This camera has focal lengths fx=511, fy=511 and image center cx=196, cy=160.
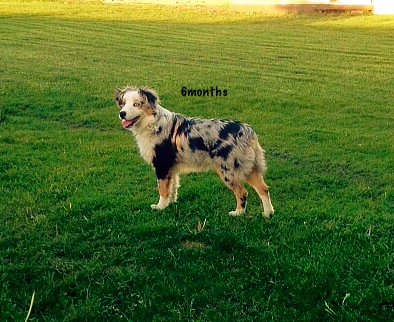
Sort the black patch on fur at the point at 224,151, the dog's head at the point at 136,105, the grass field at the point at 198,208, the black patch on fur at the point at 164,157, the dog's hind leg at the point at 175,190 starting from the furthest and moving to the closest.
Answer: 1. the dog's hind leg at the point at 175,190
2. the black patch on fur at the point at 164,157
3. the dog's head at the point at 136,105
4. the black patch on fur at the point at 224,151
5. the grass field at the point at 198,208

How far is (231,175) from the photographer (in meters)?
5.75

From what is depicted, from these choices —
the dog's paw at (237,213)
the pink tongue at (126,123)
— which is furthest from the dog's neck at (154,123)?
the dog's paw at (237,213)

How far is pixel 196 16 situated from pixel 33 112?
20.0m

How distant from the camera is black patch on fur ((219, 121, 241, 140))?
575 centimetres

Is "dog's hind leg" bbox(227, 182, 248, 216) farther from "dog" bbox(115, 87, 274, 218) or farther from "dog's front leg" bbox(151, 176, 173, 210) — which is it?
"dog's front leg" bbox(151, 176, 173, 210)

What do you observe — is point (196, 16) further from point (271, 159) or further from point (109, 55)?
point (271, 159)

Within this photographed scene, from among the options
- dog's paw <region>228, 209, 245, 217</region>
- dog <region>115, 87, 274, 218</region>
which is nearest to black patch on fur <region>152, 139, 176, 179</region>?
dog <region>115, 87, 274, 218</region>

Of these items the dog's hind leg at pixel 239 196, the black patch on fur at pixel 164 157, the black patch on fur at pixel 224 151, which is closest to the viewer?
the black patch on fur at pixel 224 151

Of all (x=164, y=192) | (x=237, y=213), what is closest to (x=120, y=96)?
(x=164, y=192)

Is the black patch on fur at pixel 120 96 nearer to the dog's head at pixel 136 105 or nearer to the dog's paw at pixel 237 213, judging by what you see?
the dog's head at pixel 136 105

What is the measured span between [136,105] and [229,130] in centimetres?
113

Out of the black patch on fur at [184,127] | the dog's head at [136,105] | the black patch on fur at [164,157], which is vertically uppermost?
the dog's head at [136,105]

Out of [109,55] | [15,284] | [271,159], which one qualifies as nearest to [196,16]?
[109,55]

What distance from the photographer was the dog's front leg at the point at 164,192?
20.0 ft
